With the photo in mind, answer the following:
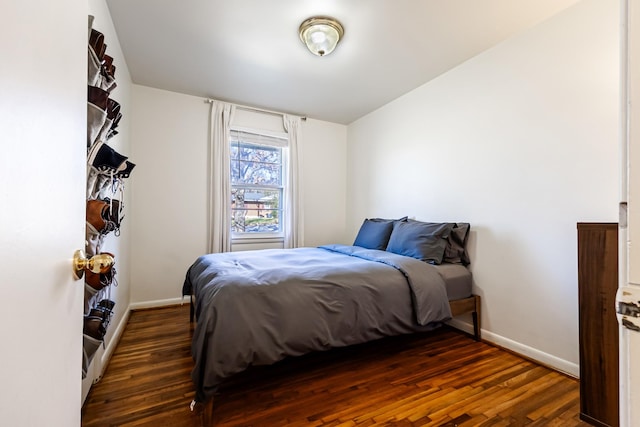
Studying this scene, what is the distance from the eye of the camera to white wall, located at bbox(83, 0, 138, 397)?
5.95 feet

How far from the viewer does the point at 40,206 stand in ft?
1.67

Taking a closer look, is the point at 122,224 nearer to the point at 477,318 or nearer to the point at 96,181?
the point at 96,181

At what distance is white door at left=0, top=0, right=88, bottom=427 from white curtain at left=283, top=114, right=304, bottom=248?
3.25 metres

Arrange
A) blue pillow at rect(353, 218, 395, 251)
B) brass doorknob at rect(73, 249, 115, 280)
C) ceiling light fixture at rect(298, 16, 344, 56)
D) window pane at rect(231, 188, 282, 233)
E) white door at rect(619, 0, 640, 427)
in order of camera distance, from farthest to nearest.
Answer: window pane at rect(231, 188, 282, 233) < blue pillow at rect(353, 218, 395, 251) < ceiling light fixture at rect(298, 16, 344, 56) < brass doorknob at rect(73, 249, 115, 280) < white door at rect(619, 0, 640, 427)

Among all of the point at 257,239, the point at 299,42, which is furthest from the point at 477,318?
the point at 299,42

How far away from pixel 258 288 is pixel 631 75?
1643 mm

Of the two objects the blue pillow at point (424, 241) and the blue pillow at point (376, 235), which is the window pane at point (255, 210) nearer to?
the blue pillow at point (376, 235)

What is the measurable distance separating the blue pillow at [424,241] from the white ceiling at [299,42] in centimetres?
160

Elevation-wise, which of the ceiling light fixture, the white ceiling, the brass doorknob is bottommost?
the brass doorknob

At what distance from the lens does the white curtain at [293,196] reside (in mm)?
3971

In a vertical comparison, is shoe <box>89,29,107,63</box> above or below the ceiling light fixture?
below

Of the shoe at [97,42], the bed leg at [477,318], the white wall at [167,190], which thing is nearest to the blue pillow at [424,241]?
the bed leg at [477,318]

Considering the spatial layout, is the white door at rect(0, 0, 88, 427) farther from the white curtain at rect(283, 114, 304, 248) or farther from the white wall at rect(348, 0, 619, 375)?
the white curtain at rect(283, 114, 304, 248)

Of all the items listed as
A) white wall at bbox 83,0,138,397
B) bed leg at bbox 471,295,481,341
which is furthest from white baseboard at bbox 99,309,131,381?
bed leg at bbox 471,295,481,341
